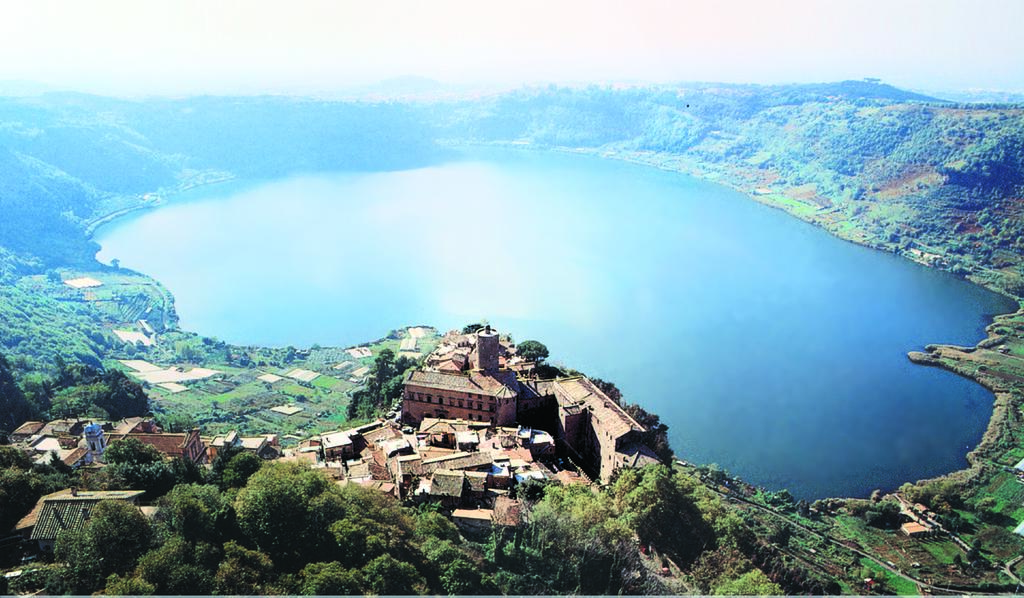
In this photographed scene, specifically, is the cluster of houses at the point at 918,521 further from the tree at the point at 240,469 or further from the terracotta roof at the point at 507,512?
the tree at the point at 240,469

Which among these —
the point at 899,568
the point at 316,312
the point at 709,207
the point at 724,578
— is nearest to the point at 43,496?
the point at 724,578

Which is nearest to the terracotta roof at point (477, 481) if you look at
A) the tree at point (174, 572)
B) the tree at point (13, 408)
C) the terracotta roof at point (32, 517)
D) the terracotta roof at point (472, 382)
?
the terracotta roof at point (472, 382)

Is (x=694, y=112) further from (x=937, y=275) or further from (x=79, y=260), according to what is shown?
(x=79, y=260)

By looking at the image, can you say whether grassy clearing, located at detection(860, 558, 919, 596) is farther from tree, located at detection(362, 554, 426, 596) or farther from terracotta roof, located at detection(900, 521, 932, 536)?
tree, located at detection(362, 554, 426, 596)

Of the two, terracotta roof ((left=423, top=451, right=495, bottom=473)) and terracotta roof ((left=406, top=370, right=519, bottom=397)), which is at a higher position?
terracotta roof ((left=406, top=370, right=519, bottom=397))

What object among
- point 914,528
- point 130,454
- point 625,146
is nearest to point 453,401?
point 130,454

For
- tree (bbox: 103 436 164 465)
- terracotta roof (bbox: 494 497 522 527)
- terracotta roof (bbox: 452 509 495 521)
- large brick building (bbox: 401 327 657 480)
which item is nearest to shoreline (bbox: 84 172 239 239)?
large brick building (bbox: 401 327 657 480)
